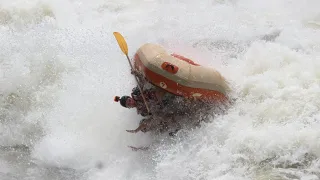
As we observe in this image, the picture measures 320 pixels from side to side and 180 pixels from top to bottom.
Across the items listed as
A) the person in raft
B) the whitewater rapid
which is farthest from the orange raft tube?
the whitewater rapid

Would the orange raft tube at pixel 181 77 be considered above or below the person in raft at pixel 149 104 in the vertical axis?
above

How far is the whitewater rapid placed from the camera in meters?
5.05

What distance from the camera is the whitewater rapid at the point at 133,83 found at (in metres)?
5.05

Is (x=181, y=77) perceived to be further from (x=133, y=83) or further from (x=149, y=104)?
(x=133, y=83)

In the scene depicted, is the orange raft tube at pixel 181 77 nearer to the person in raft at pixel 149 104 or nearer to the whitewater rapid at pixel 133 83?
the person in raft at pixel 149 104

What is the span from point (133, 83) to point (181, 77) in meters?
1.11

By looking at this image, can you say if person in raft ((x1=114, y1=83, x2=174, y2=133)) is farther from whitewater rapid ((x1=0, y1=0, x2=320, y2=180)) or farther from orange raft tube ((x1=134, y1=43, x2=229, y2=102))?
whitewater rapid ((x1=0, y1=0, x2=320, y2=180))

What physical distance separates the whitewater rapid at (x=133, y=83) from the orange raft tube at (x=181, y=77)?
31 cm

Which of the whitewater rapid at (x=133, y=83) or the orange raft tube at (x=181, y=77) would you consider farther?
the orange raft tube at (x=181, y=77)

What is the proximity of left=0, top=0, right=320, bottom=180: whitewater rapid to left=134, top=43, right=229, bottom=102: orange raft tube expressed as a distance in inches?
12.2

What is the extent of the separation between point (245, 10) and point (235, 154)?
4740 millimetres

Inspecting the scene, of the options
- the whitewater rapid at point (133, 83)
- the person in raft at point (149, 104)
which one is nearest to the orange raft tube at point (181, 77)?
the person in raft at point (149, 104)

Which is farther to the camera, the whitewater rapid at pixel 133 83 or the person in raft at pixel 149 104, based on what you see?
the person in raft at pixel 149 104

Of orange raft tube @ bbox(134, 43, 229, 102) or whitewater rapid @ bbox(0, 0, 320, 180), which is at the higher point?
orange raft tube @ bbox(134, 43, 229, 102)
